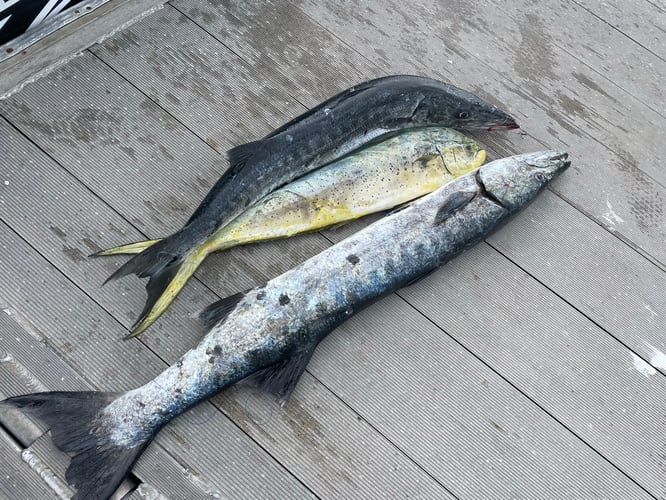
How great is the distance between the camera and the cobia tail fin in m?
2.25

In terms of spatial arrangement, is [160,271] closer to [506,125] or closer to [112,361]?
[112,361]

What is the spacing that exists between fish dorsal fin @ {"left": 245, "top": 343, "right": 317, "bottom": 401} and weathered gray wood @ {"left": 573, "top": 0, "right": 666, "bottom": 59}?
3.43 metres

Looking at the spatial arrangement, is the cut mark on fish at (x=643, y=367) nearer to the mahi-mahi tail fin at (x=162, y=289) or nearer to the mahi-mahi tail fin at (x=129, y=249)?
the mahi-mahi tail fin at (x=162, y=289)

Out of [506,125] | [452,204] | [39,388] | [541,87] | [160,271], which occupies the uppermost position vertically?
[541,87]

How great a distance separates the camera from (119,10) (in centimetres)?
348

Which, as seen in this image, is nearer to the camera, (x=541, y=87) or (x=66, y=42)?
(x=66, y=42)

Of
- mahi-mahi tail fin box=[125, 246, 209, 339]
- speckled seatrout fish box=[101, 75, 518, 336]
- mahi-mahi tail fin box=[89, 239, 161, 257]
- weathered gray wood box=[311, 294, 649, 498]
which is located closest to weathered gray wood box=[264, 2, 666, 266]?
speckled seatrout fish box=[101, 75, 518, 336]

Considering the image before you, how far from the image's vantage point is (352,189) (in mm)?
2951

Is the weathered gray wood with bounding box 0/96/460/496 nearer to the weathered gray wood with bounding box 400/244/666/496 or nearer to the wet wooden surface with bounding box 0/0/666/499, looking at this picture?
the wet wooden surface with bounding box 0/0/666/499

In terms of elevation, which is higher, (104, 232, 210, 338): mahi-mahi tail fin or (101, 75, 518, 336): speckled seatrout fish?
(101, 75, 518, 336): speckled seatrout fish

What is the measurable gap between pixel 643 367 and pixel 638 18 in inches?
108

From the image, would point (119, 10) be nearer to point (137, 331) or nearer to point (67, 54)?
point (67, 54)

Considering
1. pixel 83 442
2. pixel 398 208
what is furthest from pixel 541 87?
pixel 83 442

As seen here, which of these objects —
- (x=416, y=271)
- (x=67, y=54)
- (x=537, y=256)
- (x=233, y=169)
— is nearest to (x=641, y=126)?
(x=537, y=256)
